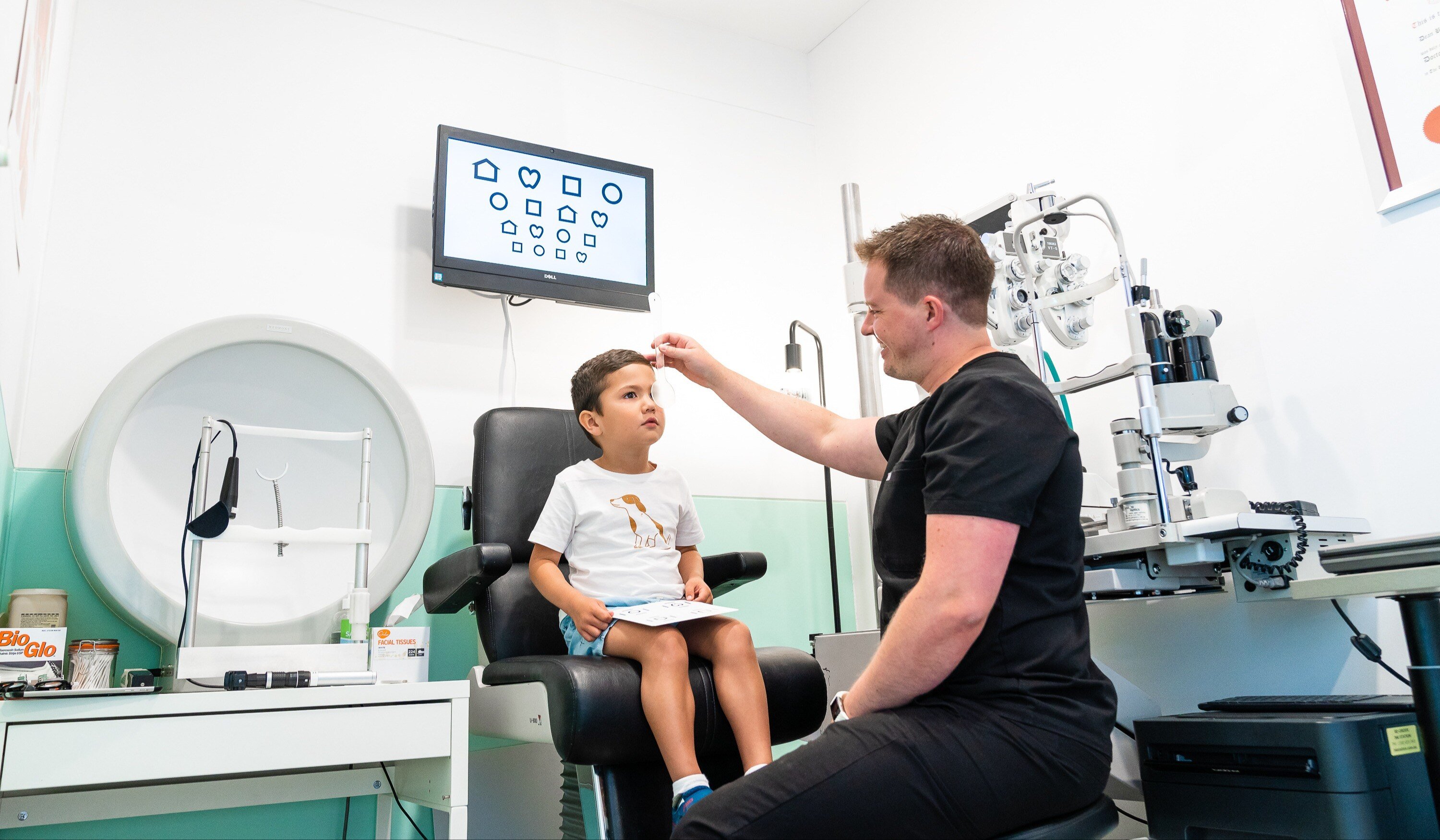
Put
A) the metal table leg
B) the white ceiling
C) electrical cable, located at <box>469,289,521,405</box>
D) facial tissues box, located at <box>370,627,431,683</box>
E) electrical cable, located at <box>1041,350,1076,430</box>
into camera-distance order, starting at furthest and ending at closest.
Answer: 1. the white ceiling
2. electrical cable, located at <box>469,289,521,405</box>
3. electrical cable, located at <box>1041,350,1076,430</box>
4. facial tissues box, located at <box>370,627,431,683</box>
5. the metal table leg

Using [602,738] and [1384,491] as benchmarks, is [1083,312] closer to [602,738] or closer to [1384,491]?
[1384,491]

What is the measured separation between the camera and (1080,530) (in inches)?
49.3

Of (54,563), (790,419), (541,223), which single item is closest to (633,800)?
(790,419)

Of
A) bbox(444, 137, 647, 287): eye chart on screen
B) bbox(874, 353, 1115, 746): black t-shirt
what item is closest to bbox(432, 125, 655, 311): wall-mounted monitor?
bbox(444, 137, 647, 287): eye chart on screen

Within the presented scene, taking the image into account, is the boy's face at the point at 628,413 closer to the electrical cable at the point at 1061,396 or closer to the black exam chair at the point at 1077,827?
the electrical cable at the point at 1061,396

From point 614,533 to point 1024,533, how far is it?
3.43 ft

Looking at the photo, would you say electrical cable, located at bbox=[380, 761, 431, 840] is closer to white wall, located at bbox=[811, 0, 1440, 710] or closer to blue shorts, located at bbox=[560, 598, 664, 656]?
blue shorts, located at bbox=[560, 598, 664, 656]

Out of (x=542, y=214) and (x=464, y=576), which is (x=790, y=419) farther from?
(x=542, y=214)

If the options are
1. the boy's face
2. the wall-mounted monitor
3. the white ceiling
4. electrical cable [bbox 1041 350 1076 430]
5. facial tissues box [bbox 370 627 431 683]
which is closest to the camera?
facial tissues box [bbox 370 627 431 683]

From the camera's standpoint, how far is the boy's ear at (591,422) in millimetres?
2207

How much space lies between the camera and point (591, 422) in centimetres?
222

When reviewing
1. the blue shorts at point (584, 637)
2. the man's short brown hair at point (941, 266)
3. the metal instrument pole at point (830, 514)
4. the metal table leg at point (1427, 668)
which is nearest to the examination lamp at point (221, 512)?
the blue shorts at point (584, 637)

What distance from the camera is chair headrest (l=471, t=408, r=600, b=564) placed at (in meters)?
2.22

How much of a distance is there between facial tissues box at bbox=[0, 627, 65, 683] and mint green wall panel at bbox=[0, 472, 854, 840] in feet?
1.53
